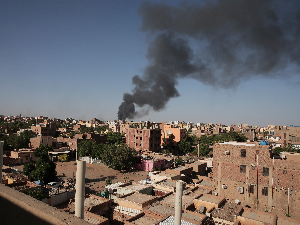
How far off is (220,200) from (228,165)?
4567 millimetres

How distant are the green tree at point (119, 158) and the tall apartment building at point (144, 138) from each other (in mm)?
11218

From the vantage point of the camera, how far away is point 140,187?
57.9 feet

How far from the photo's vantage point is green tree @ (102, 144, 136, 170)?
29891mm

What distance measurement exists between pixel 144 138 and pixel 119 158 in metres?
14.0

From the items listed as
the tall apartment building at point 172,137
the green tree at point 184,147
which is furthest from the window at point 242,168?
the tall apartment building at point 172,137

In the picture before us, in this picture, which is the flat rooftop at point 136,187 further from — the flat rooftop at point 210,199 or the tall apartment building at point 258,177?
the tall apartment building at point 258,177

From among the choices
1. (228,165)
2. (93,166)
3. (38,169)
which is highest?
(228,165)

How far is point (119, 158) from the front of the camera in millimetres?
29797

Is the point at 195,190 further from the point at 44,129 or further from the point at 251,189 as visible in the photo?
the point at 44,129

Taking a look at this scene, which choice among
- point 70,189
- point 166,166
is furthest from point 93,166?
point 70,189

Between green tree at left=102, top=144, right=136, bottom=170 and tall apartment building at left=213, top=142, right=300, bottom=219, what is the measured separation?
13.9 meters

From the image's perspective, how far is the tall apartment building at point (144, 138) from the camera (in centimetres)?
4275

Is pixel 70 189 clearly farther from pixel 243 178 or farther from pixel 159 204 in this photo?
pixel 243 178

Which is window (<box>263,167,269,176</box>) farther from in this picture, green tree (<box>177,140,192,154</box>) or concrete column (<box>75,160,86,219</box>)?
green tree (<box>177,140,192,154</box>)
